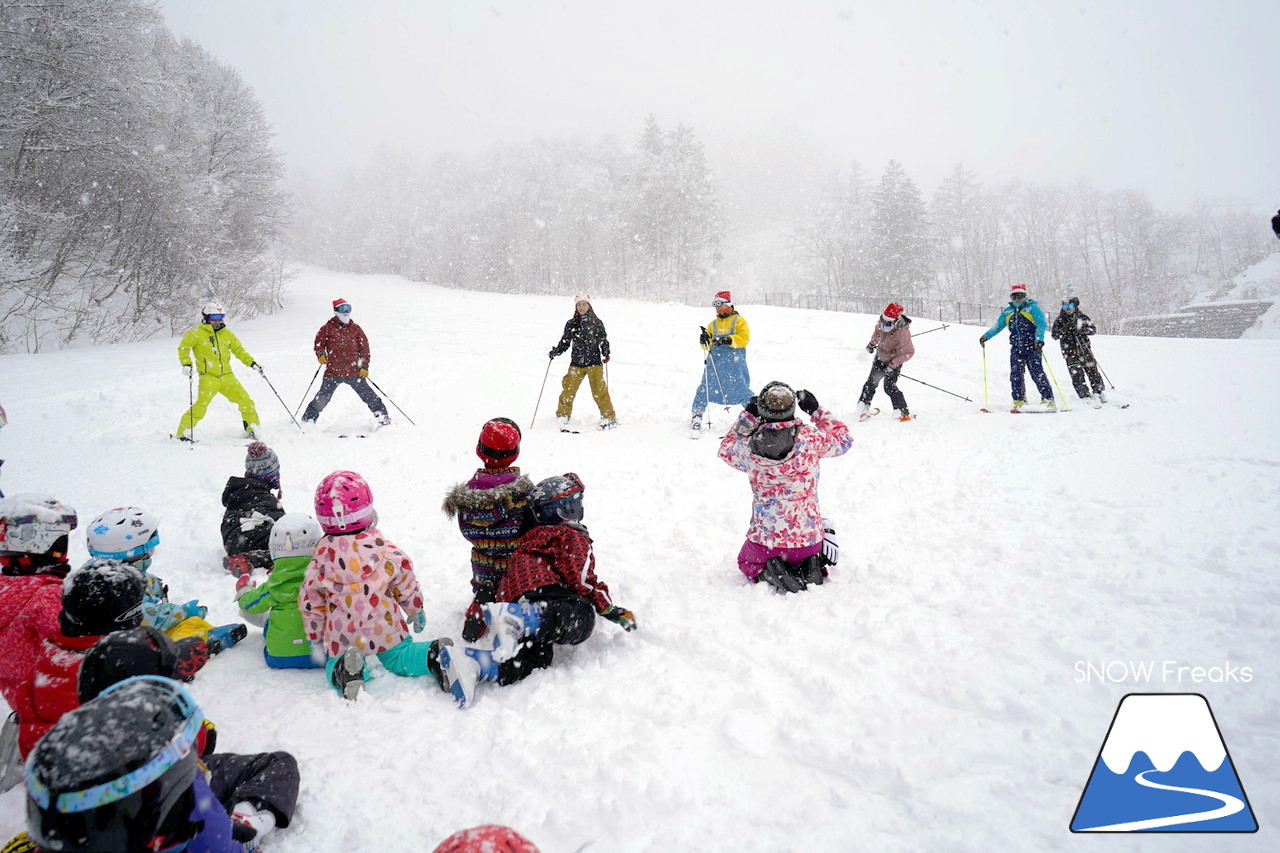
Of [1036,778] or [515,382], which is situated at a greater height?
[515,382]

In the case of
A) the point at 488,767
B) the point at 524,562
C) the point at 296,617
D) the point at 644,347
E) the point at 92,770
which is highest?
the point at 644,347

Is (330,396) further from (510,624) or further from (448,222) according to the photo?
(448,222)

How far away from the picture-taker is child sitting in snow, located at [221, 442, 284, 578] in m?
4.31

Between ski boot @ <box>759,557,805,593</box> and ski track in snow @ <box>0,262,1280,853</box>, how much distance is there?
4.7 inches

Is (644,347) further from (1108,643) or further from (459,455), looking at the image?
Answer: (1108,643)

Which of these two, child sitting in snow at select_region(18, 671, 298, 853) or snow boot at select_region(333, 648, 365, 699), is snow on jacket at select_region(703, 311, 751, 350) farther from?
child sitting in snow at select_region(18, 671, 298, 853)

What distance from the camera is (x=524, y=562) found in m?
3.04

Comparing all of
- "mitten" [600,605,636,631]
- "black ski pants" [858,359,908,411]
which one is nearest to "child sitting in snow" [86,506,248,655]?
"mitten" [600,605,636,631]

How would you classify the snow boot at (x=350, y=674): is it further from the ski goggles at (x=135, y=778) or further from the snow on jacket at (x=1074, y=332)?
the snow on jacket at (x=1074, y=332)

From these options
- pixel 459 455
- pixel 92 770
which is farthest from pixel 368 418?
pixel 92 770

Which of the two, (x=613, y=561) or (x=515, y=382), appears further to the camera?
(x=515, y=382)

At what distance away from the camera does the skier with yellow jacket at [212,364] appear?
7.95 metres

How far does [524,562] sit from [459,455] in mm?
4746

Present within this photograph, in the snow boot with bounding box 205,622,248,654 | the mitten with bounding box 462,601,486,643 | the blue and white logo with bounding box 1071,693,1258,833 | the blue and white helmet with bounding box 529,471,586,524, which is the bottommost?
the blue and white logo with bounding box 1071,693,1258,833
